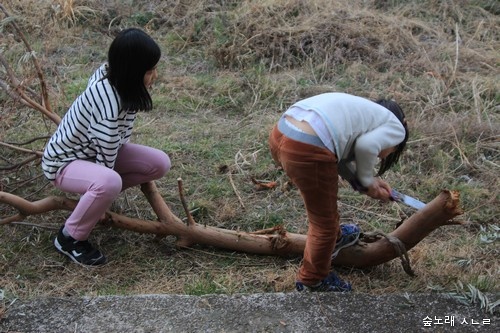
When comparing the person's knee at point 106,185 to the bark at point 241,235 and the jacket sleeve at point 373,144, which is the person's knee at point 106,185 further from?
the jacket sleeve at point 373,144

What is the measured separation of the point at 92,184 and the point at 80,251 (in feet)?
1.22

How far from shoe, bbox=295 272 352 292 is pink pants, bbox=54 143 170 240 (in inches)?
37.3

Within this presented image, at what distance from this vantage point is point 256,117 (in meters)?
4.57

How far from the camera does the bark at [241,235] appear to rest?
109 inches

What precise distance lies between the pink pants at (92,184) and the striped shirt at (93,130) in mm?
47

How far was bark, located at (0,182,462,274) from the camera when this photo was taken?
2.76 metres

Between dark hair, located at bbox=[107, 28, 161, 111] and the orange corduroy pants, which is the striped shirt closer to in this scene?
dark hair, located at bbox=[107, 28, 161, 111]

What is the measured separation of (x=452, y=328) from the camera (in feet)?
7.50

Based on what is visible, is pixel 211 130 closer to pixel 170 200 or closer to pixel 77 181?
pixel 170 200

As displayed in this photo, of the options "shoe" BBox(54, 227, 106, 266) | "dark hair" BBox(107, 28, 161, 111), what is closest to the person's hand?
"dark hair" BBox(107, 28, 161, 111)

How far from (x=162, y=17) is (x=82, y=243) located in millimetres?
3880

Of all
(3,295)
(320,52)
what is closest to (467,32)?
(320,52)

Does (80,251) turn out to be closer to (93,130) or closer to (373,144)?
(93,130)

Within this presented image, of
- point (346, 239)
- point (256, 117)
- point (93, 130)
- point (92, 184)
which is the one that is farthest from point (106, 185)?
point (256, 117)
